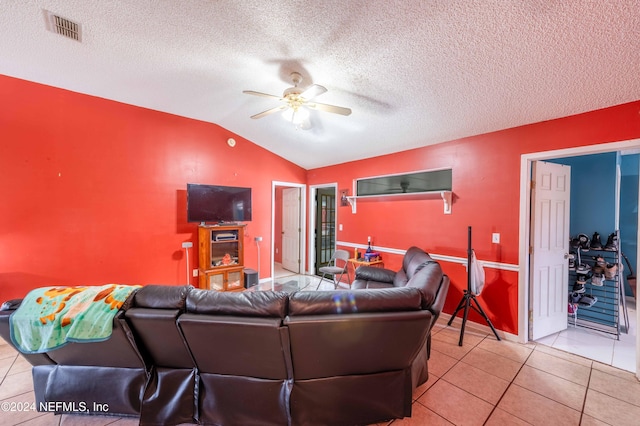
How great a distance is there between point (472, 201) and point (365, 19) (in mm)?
2487

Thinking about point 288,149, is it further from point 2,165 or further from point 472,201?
point 2,165

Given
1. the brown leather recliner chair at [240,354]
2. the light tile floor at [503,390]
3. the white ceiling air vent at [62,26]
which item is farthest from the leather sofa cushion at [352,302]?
the white ceiling air vent at [62,26]

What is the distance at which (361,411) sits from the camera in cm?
165

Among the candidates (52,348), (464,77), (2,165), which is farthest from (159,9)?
(2,165)

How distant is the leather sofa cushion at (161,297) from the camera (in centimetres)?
155

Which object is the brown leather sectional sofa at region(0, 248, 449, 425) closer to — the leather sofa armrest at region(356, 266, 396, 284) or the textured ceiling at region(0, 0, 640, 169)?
the leather sofa armrest at region(356, 266, 396, 284)

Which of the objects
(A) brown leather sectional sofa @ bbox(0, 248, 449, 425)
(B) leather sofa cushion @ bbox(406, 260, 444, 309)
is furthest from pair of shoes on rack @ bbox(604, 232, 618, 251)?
(A) brown leather sectional sofa @ bbox(0, 248, 449, 425)

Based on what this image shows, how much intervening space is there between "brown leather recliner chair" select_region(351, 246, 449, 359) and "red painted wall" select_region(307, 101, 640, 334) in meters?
0.54

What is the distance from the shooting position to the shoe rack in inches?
121

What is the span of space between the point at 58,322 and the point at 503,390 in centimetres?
319

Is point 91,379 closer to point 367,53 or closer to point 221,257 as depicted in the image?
point 221,257

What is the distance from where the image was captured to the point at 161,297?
1569 millimetres

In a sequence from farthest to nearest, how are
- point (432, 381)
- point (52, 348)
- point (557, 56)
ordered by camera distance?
1. point (432, 381)
2. point (557, 56)
3. point (52, 348)

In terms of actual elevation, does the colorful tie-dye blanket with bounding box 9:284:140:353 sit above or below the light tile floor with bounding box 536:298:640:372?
above
